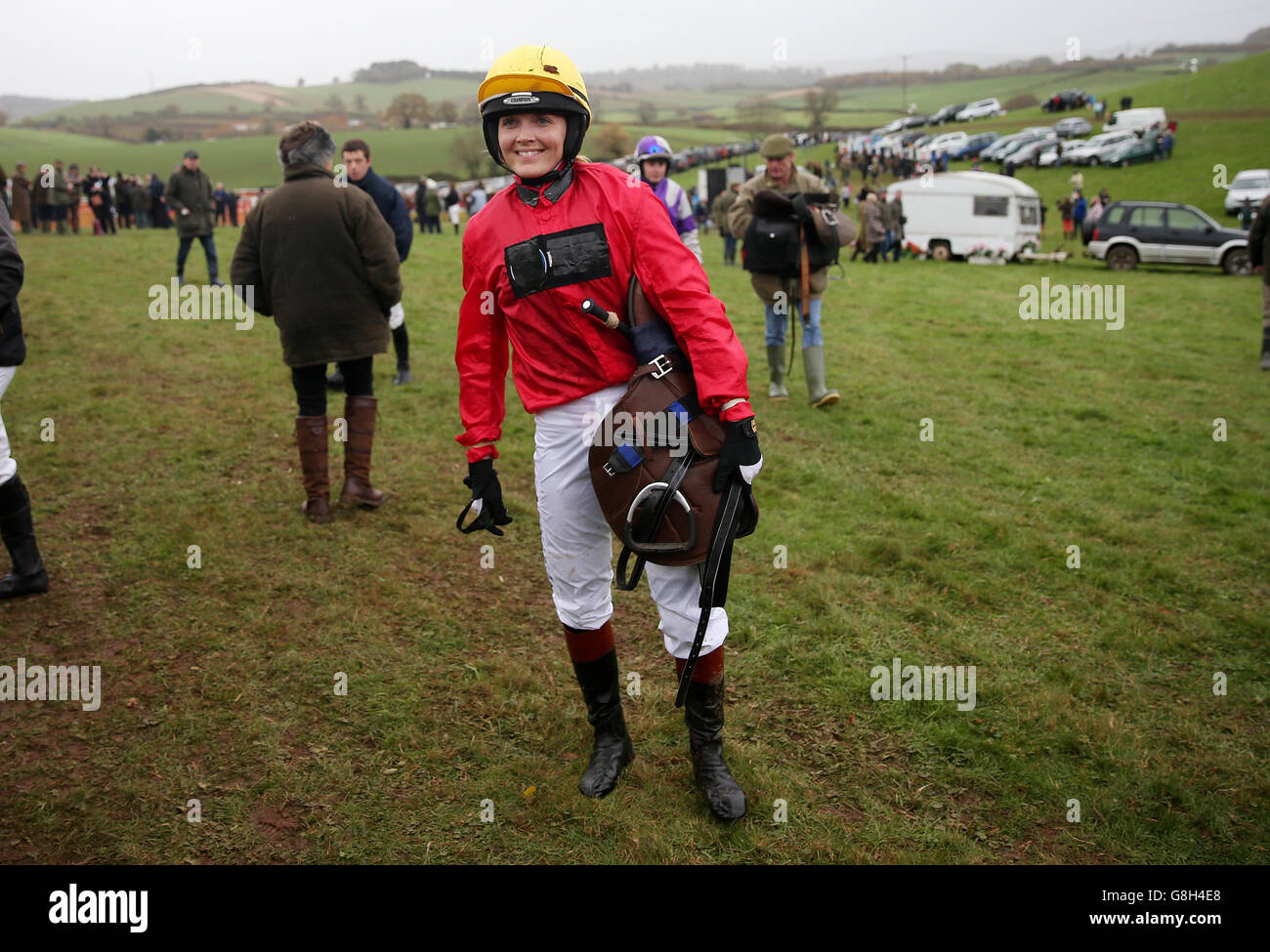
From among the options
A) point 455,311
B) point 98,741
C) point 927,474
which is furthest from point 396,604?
point 455,311

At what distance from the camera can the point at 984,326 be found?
493 inches

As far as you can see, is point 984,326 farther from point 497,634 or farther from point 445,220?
point 445,220

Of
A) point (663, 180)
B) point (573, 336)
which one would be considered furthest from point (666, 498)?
point (663, 180)

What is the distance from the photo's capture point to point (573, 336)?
9.95 ft

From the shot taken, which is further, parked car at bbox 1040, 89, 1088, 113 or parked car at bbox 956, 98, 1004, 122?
parked car at bbox 956, 98, 1004, 122

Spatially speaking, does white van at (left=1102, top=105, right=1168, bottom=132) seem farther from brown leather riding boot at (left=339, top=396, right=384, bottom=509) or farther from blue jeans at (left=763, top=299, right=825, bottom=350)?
brown leather riding boot at (left=339, top=396, right=384, bottom=509)

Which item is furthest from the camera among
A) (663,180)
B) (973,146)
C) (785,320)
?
(973,146)

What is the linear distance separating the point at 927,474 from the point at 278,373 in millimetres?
6665

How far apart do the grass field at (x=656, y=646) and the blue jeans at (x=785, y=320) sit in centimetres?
66

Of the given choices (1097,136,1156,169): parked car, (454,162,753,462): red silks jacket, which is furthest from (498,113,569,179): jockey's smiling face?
(1097,136,1156,169): parked car

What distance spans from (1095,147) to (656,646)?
44.5 metres

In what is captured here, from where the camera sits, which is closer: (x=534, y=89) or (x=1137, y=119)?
(x=534, y=89)

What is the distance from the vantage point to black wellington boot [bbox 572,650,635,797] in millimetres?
3457

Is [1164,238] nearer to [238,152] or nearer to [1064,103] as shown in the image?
[1064,103]
